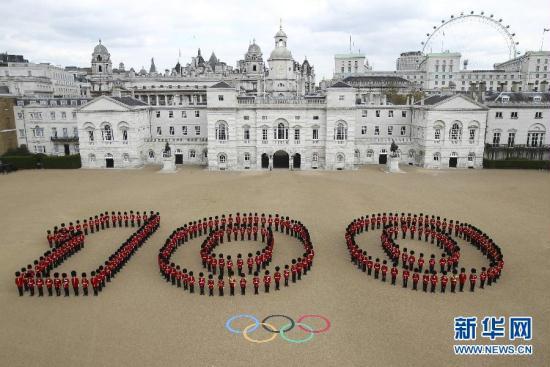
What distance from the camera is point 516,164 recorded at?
52469 mm

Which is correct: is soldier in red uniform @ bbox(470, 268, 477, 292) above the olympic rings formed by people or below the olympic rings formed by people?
above

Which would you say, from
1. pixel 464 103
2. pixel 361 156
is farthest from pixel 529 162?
pixel 361 156

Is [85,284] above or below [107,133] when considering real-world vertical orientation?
below

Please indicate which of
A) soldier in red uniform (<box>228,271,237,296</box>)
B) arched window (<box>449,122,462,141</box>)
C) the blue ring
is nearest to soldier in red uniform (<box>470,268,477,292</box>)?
the blue ring

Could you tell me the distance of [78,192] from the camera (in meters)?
40.4

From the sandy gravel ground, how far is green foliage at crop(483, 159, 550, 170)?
1657cm

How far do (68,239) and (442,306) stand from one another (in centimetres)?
2026

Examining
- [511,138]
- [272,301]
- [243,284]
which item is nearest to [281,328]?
[272,301]

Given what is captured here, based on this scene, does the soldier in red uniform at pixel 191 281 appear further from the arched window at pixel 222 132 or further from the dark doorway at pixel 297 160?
the dark doorway at pixel 297 160

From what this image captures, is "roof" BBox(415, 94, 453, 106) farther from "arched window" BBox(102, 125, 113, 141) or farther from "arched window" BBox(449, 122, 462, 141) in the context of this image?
"arched window" BBox(102, 125, 113, 141)

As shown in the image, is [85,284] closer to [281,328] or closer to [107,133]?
[281,328]

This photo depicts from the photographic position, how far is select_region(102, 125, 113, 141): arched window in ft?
176

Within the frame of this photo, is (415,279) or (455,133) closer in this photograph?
(415,279)

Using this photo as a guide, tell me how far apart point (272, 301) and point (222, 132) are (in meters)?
35.7
